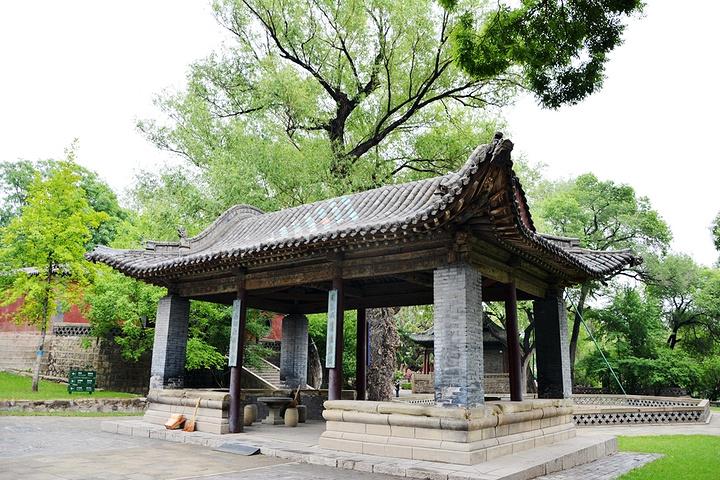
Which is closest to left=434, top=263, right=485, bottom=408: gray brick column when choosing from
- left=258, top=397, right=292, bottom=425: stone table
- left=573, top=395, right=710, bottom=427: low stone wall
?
left=258, top=397, right=292, bottom=425: stone table

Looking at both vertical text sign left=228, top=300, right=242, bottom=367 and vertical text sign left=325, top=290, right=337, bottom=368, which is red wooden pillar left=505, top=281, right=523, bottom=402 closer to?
vertical text sign left=325, top=290, right=337, bottom=368

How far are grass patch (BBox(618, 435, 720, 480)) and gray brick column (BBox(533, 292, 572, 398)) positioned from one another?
184 cm

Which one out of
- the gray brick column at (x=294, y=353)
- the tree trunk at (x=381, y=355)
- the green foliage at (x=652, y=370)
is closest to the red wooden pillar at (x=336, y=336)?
the gray brick column at (x=294, y=353)

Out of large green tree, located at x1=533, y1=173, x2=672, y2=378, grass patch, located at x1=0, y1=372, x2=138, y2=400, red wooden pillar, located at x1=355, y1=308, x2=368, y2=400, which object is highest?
large green tree, located at x1=533, y1=173, x2=672, y2=378

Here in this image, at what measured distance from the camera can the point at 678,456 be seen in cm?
905

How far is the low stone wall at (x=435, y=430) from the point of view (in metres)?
6.82

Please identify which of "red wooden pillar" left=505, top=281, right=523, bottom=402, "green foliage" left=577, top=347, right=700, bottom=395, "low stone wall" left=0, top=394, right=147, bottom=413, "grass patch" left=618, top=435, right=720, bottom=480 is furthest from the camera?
"green foliage" left=577, top=347, right=700, bottom=395

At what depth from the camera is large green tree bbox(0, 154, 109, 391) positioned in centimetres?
1634

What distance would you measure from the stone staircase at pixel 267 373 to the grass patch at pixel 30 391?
5.42 m

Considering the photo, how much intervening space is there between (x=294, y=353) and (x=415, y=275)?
554 centimetres

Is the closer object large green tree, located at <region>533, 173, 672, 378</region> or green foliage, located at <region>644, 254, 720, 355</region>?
large green tree, located at <region>533, 173, 672, 378</region>

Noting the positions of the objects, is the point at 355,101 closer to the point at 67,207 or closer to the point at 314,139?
the point at 314,139

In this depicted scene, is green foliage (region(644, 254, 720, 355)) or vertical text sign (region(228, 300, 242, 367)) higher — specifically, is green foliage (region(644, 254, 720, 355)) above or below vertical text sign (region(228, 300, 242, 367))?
above

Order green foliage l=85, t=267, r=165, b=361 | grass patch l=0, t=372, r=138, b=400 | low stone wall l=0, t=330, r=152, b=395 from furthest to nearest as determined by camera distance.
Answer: low stone wall l=0, t=330, r=152, b=395 < green foliage l=85, t=267, r=165, b=361 < grass patch l=0, t=372, r=138, b=400
